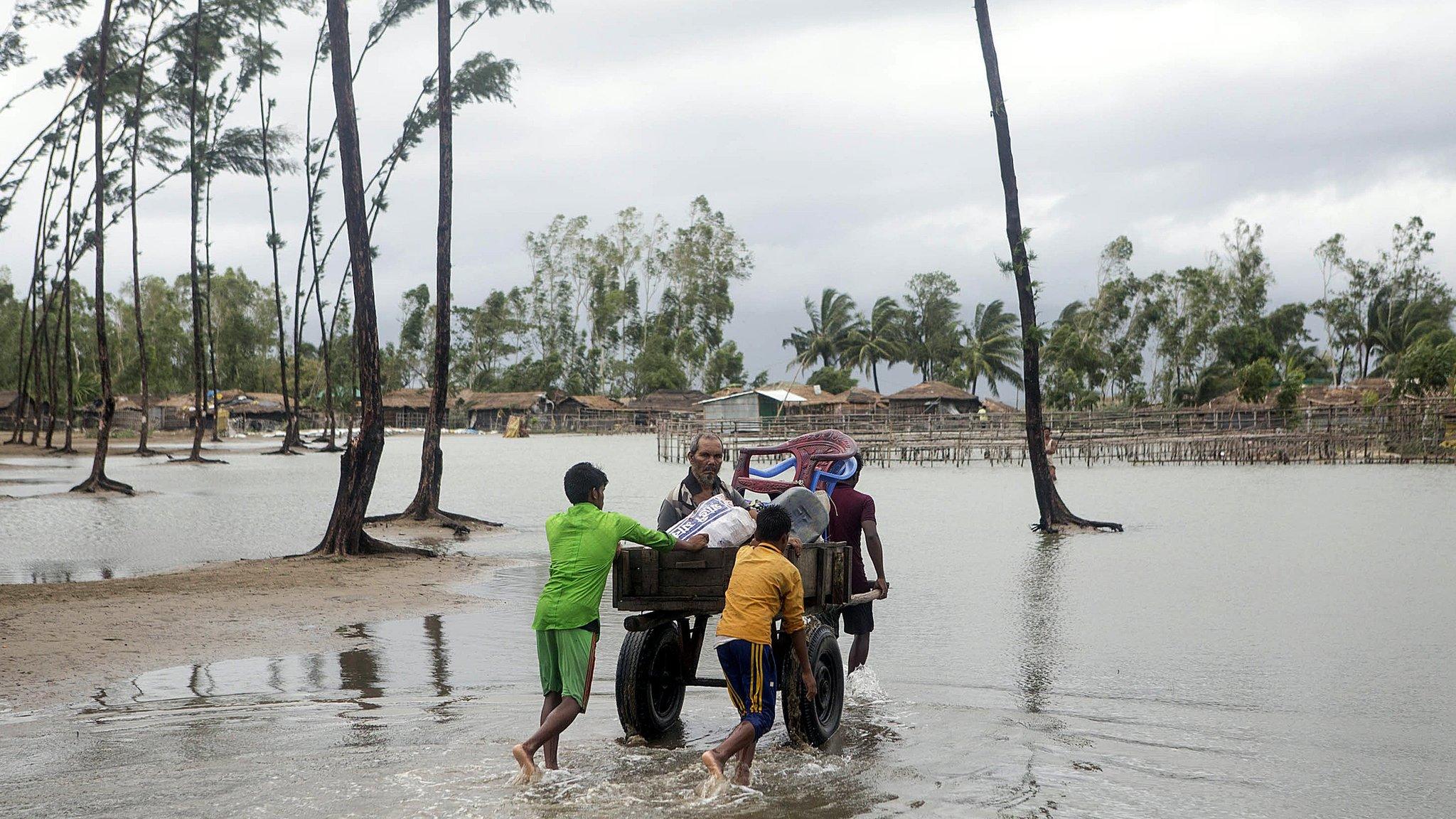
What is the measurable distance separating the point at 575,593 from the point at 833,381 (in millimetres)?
78540

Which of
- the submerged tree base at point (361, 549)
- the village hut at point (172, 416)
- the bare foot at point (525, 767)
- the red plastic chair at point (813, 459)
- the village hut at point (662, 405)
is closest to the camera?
the bare foot at point (525, 767)

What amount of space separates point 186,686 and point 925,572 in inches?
330

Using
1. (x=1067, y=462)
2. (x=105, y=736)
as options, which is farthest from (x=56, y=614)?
(x=1067, y=462)

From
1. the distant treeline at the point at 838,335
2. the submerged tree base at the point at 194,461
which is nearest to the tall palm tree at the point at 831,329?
the distant treeline at the point at 838,335

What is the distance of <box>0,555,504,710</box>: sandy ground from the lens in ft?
26.2

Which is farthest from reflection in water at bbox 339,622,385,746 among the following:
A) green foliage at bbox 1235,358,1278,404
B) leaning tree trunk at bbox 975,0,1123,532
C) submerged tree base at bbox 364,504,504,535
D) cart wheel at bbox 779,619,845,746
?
green foliage at bbox 1235,358,1278,404

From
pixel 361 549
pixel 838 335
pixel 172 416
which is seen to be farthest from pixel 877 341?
pixel 361 549

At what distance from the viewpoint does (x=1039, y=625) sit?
33.8 feet

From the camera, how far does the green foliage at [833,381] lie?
8362 cm

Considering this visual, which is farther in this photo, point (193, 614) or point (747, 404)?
point (747, 404)

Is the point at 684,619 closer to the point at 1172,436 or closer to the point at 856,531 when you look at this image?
the point at 856,531

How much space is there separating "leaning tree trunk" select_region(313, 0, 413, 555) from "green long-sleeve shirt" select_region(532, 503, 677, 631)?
366 inches

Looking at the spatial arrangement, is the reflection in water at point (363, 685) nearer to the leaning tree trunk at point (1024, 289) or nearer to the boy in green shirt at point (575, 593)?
the boy in green shirt at point (575, 593)

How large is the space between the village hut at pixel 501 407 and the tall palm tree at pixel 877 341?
22.9 m
